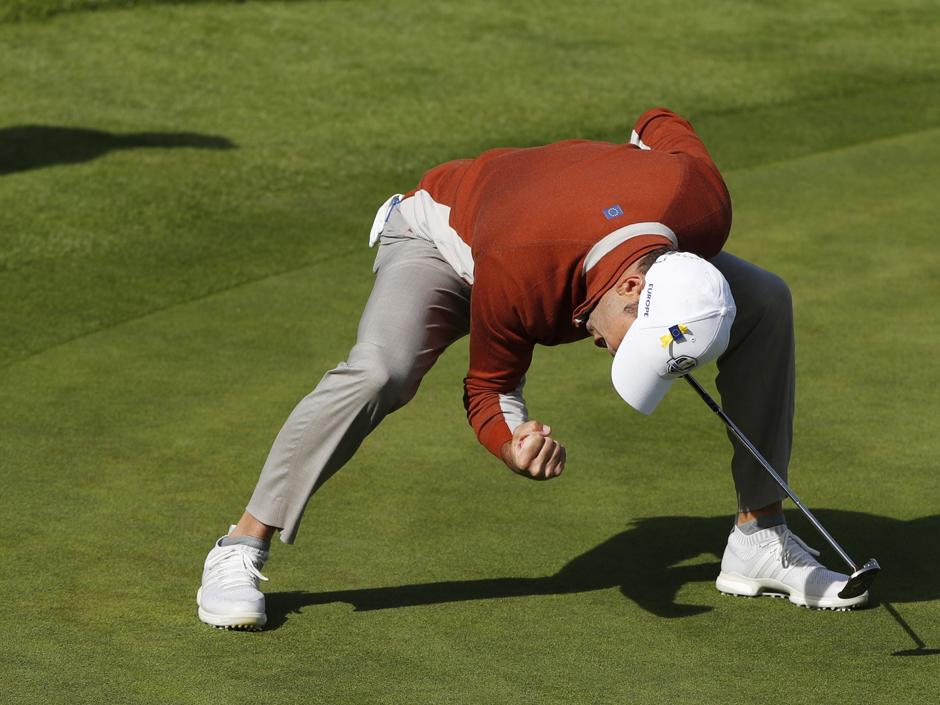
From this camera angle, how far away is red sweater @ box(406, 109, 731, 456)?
11.8 feet

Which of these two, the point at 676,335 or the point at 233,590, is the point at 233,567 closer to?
the point at 233,590

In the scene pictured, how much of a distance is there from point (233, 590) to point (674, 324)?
1278mm

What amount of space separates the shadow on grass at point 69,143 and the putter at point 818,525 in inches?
210

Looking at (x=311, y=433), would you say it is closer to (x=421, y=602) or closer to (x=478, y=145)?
(x=421, y=602)

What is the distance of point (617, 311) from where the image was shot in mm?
3564

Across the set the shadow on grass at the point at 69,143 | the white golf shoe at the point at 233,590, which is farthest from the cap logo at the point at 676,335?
the shadow on grass at the point at 69,143

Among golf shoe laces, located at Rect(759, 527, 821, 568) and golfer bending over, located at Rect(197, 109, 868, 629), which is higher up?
golfer bending over, located at Rect(197, 109, 868, 629)

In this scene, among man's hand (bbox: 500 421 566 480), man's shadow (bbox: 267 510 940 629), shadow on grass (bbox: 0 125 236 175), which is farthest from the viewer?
shadow on grass (bbox: 0 125 236 175)

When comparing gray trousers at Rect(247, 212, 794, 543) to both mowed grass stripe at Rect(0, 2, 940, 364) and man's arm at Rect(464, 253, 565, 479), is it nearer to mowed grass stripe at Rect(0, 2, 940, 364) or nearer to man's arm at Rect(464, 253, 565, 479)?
man's arm at Rect(464, 253, 565, 479)

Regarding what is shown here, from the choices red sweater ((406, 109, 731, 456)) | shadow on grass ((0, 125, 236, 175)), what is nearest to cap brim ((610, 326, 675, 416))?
red sweater ((406, 109, 731, 456))

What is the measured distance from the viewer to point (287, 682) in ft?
11.6

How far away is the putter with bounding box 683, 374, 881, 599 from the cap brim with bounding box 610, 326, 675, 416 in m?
0.16

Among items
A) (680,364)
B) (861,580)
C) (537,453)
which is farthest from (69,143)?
(861,580)

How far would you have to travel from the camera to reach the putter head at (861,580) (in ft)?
12.3
